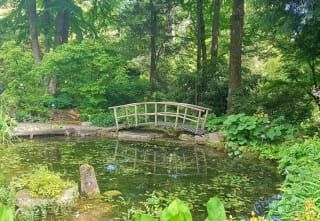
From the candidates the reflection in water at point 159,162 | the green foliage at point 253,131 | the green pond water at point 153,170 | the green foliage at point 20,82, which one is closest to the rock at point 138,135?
the green pond water at point 153,170

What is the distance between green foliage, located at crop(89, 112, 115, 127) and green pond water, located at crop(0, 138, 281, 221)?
190cm

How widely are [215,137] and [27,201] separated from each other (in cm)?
674

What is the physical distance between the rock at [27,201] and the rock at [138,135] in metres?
6.97

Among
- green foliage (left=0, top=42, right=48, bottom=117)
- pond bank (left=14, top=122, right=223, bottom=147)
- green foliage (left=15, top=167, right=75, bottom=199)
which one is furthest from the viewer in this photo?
green foliage (left=0, top=42, right=48, bottom=117)

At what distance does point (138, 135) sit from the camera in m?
13.5

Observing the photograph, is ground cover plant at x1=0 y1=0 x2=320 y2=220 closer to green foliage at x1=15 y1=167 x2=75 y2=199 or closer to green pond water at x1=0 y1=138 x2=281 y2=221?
green foliage at x1=15 y1=167 x2=75 y2=199

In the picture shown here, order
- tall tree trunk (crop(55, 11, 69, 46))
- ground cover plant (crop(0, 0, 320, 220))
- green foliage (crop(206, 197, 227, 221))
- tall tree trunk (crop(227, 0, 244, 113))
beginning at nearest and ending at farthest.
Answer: green foliage (crop(206, 197, 227, 221)) → ground cover plant (crop(0, 0, 320, 220)) → tall tree trunk (crop(227, 0, 244, 113)) → tall tree trunk (crop(55, 11, 69, 46))

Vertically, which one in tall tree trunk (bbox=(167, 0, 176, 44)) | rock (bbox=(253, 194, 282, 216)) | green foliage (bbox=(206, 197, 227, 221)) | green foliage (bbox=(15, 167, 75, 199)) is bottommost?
rock (bbox=(253, 194, 282, 216))

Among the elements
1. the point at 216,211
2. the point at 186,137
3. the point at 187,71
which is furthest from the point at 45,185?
the point at 187,71

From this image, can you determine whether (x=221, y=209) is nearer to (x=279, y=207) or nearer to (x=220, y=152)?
(x=279, y=207)

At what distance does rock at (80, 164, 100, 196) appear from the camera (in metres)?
6.83

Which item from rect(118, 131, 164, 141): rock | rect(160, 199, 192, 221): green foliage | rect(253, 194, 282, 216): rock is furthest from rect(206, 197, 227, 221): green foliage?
rect(118, 131, 164, 141): rock

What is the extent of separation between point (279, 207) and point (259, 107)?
27.3 feet

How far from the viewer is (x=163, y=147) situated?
1178 cm
